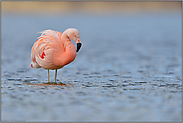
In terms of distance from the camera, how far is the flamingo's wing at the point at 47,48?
8.23 meters

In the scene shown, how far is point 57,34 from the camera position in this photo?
859cm

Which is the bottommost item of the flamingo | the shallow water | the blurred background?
the shallow water

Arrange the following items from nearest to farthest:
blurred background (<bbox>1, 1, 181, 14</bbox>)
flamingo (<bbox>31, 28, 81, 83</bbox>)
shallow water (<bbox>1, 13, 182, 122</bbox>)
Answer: shallow water (<bbox>1, 13, 182, 122</bbox>) < flamingo (<bbox>31, 28, 81, 83</bbox>) < blurred background (<bbox>1, 1, 181, 14</bbox>)

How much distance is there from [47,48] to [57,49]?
0.88ft

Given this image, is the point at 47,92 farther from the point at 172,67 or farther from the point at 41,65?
the point at 172,67

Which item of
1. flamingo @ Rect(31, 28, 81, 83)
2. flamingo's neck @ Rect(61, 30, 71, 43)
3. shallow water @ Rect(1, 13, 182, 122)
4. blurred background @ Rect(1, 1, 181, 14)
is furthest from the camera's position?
blurred background @ Rect(1, 1, 181, 14)

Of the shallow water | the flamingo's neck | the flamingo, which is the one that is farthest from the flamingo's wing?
the shallow water

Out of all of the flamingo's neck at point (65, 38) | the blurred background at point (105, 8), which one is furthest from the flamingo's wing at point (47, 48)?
the blurred background at point (105, 8)

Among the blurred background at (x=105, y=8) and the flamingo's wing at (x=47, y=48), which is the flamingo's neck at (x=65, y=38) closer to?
the flamingo's wing at (x=47, y=48)

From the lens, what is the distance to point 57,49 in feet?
26.9

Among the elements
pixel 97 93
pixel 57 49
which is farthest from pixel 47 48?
pixel 97 93

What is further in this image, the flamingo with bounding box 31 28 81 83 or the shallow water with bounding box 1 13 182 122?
the flamingo with bounding box 31 28 81 83

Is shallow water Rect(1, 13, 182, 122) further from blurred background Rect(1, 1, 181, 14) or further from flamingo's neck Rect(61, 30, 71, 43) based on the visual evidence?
blurred background Rect(1, 1, 181, 14)

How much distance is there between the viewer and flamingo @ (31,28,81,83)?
26.8ft
